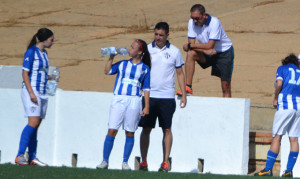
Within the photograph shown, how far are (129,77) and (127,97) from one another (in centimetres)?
26

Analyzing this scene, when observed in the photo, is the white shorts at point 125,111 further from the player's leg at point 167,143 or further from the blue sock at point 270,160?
the blue sock at point 270,160

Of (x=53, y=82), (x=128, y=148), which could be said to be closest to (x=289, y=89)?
(x=128, y=148)

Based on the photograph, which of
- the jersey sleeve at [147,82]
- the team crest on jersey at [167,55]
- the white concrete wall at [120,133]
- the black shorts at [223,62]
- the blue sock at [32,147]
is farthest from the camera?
the black shorts at [223,62]

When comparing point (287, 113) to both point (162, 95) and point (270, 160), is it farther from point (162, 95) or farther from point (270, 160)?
point (162, 95)

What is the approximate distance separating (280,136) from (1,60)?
1205 cm

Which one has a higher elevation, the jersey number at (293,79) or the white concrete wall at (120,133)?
the jersey number at (293,79)

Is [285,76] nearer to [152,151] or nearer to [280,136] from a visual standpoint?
[280,136]

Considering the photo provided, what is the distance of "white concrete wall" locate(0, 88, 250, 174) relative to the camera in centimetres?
1153

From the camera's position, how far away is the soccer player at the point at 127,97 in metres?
10.1

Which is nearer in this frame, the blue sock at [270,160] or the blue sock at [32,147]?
the blue sock at [32,147]

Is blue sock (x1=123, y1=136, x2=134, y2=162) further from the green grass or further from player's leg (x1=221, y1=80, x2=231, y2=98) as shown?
player's leg (x1=221, y1=80, x2=231, y2=98)

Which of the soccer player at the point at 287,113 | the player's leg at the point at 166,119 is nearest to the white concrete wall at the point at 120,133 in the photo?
the soccer player at the point at 287,113

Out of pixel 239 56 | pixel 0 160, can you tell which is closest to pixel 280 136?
pixel 0 160

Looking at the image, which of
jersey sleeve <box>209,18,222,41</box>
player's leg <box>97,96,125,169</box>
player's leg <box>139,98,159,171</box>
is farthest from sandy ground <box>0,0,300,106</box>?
player's leg <box>97,96,125,169</box>
